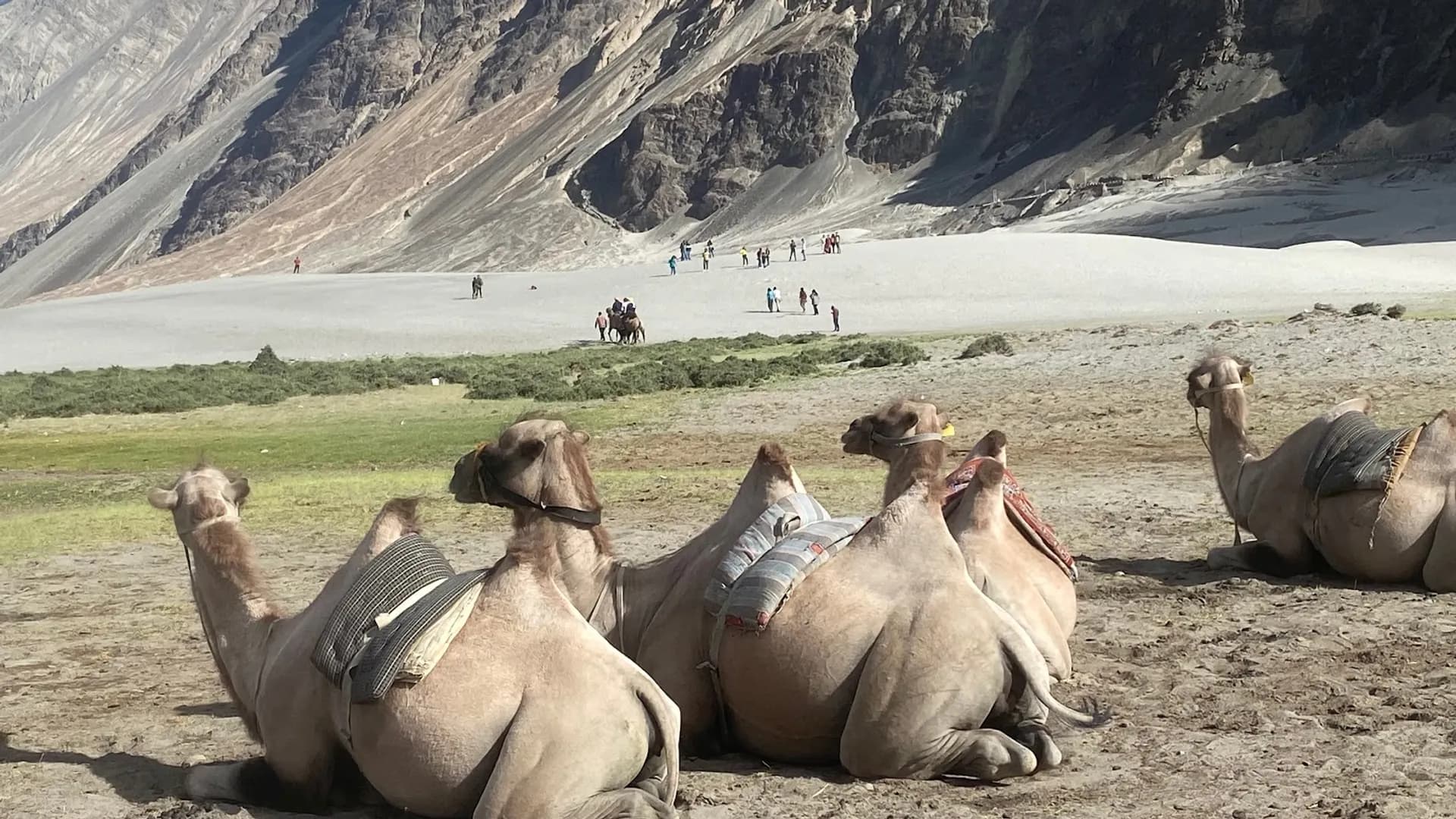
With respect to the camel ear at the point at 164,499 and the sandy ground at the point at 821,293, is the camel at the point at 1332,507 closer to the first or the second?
the camel ear at the point at 164,499

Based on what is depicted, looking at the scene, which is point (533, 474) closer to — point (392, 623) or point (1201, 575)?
point (392, 623)

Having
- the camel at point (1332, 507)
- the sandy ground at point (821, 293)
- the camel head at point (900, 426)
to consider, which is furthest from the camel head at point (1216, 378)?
the sandy ground at point (821, 293)

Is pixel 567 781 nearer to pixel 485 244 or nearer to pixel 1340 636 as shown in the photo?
pixel 1340 636

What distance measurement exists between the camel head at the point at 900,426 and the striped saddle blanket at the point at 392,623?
255 cm

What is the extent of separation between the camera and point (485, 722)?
219 inches

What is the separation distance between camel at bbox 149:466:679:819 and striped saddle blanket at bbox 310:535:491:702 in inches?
2.6

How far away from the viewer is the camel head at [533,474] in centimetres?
666

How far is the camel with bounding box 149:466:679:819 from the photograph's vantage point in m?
5.48

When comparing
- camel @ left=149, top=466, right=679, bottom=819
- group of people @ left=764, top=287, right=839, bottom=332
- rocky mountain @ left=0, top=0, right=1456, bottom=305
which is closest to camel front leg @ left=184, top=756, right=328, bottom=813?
camel @ left=149, top=466, right=679, bottom=819

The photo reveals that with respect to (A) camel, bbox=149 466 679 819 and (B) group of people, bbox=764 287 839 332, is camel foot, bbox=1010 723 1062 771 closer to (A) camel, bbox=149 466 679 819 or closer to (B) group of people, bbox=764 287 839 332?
(A) camel, bbox=149 466 679 819

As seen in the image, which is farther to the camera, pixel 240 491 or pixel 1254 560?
pixel 1254 560

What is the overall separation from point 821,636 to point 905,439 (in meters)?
1.74

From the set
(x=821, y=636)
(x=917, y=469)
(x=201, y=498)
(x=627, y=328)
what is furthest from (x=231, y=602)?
Result: (x=627, y=328)

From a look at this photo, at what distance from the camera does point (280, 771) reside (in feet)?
19.7
